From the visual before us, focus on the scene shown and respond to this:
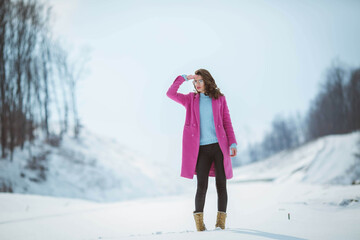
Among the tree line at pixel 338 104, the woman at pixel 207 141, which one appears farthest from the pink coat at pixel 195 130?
the tree line at pixel 338 104

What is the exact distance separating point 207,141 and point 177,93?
73cm

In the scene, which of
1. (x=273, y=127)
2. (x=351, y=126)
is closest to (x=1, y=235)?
(x=351, y=126)

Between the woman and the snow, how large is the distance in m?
0.48

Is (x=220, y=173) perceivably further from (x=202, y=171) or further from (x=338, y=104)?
(x=338, y=104)

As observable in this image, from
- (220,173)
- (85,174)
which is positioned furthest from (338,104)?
(220,173)

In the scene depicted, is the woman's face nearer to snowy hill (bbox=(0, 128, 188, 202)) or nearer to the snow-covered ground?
the snow-covered ground

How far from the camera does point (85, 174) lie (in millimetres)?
16469

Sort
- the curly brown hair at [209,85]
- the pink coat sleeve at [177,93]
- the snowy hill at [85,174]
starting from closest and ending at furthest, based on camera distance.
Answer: the curly brown hair at [209,85]
the pink coat sleeve at [177,93]
the snowy hill at [85,174]

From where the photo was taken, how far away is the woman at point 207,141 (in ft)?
10.7

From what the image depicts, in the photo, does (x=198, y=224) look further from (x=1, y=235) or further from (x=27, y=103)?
(x=27, y=103)

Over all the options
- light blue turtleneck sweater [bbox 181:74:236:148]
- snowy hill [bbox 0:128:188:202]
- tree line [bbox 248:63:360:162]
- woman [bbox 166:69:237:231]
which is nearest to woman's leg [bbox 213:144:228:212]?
woman [bbox 166:69:237:231]

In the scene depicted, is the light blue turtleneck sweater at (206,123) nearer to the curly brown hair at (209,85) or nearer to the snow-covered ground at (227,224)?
the curly brown hair at (209,85)

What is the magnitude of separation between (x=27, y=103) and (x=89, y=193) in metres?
6.23

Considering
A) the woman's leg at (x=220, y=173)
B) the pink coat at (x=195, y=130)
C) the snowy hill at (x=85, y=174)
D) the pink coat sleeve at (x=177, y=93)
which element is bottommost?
the snowy hill at (x=85, y=174)
